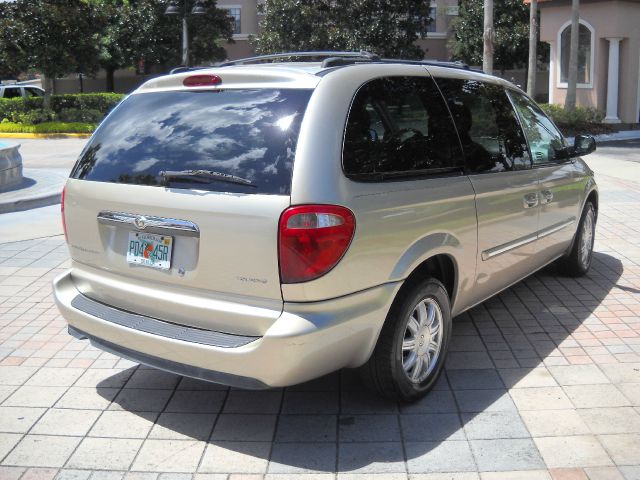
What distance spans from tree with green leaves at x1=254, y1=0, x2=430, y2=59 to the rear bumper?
24.6 metres

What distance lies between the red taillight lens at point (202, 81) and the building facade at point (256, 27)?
37.4 m

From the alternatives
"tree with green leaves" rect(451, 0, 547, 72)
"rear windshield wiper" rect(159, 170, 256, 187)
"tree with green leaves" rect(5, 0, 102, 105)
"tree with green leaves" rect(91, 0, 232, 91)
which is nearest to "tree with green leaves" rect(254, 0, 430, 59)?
"tree with green leaves" rect(91, 0, 232, 91)

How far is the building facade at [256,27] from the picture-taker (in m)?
40.4

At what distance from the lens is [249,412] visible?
416cm

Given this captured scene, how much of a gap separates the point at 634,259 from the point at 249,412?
196 inches

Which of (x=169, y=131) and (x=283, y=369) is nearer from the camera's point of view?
(x=283, y=369)

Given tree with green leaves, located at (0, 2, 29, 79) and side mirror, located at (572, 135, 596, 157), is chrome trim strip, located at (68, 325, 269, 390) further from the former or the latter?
tree with green leaves, located at (0, 2, 29, 79)

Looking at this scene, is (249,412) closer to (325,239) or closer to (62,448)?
(62,448)

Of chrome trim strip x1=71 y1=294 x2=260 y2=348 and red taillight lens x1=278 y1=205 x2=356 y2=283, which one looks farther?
chrome trim strip x1=71 y1=294 x2=260 y2=348

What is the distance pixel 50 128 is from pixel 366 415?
24690mm

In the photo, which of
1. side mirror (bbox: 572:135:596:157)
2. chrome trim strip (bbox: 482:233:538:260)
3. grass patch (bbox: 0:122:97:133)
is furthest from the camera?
grass patch (bbox: 0:122:97:133)

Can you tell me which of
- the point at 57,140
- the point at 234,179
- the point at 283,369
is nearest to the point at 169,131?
the point at 234,179

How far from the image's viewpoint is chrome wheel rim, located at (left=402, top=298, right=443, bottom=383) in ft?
13.4

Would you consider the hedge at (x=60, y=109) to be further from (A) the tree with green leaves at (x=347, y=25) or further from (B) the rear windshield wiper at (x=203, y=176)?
(B) the rear windshield wiper at (x=203, y=176)
